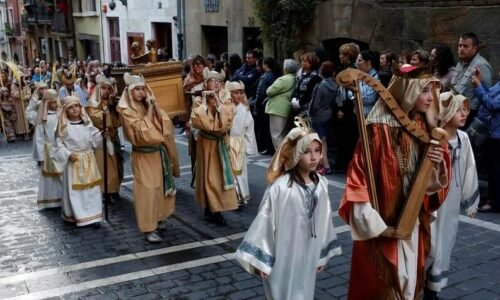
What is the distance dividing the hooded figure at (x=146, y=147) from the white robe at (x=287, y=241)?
9.01 feet

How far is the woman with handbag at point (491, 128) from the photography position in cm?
706

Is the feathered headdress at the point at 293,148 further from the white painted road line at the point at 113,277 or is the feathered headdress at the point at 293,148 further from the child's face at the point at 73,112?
the child's face at the point at 73,112

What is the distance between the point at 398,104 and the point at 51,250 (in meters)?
4.48

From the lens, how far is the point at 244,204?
8.18 meters

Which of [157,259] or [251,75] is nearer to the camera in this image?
[157,259]

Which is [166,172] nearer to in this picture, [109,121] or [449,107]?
[109,121]

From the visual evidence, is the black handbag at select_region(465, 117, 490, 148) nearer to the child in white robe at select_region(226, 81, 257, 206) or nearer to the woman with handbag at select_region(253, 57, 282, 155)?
the child in white robe at select_region(226, 81, 257, 206)

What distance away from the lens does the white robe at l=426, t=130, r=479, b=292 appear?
4637 millimetres

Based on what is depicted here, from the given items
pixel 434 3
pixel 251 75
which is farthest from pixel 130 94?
pixel 434 3

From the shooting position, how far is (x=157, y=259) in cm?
621

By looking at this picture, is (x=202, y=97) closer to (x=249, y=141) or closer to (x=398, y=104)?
(x=249, y=141)

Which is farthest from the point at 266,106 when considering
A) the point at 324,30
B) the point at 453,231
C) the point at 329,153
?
the point at 453,231

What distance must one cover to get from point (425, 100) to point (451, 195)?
3.94 ft

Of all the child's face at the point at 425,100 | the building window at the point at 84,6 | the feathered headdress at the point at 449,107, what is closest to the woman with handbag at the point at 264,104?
the feathered headdress at the point at 449,107
